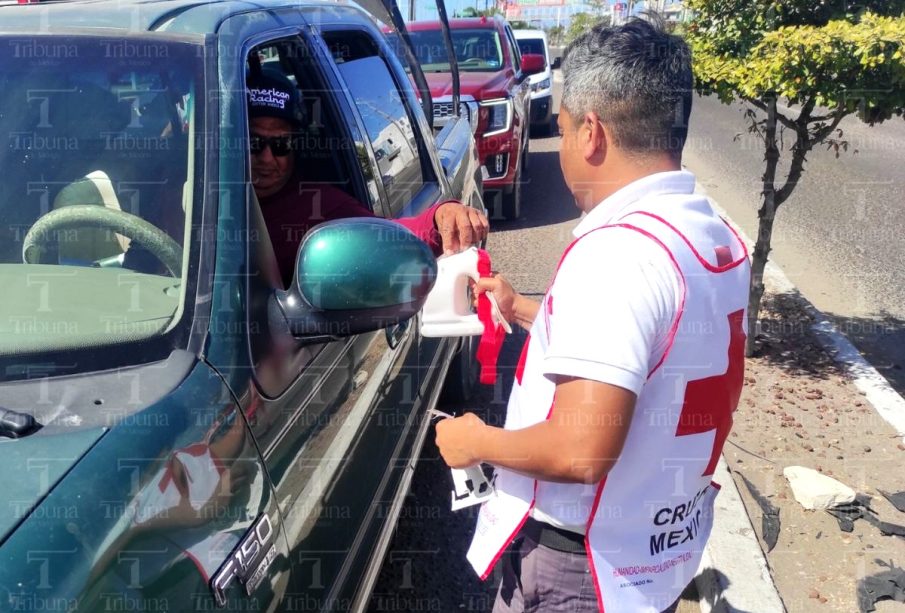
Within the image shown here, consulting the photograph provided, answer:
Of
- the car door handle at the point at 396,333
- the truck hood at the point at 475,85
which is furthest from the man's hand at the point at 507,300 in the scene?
the truck hood at the point at 475,85

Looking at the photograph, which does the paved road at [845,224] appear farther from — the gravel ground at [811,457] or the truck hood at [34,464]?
the truck hood at [34,464]

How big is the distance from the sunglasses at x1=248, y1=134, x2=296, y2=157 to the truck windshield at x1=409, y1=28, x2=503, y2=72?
693 cm

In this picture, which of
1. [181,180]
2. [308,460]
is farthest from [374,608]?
[181,180]

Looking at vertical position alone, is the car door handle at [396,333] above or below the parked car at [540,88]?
above

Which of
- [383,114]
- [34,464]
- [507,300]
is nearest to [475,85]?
[383,114]

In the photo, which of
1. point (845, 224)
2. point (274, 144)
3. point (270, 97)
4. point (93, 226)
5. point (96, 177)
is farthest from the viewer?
point (845, 224)

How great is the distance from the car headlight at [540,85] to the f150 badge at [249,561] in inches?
516

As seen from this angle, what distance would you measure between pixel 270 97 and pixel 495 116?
247 inches

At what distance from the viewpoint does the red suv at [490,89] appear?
8.14 m

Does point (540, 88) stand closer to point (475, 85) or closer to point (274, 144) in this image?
point (475, 85)

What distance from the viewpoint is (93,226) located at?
5.99 ft

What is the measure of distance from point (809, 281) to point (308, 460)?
5668 mm

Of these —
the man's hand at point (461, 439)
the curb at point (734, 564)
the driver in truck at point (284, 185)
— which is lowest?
the curb at point (734, 564)

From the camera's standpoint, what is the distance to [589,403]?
4.34 ft
